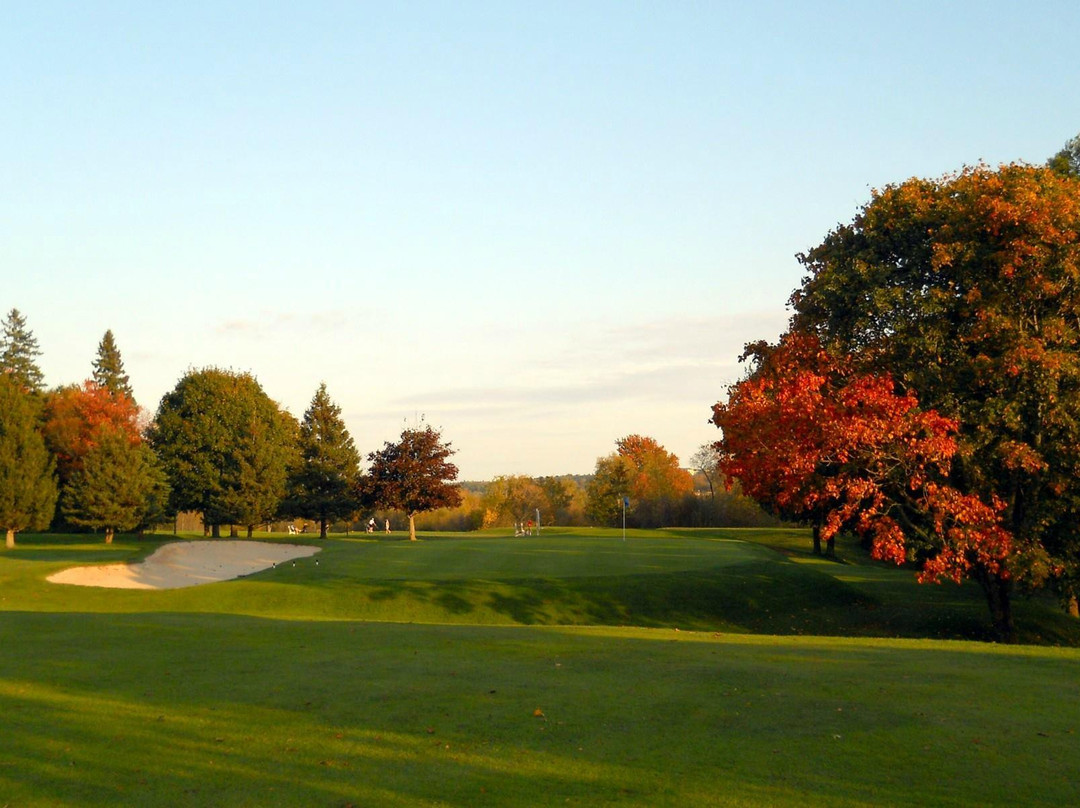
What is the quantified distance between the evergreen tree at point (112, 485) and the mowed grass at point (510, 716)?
33.0 metres

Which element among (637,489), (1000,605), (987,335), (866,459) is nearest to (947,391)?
(987,335)

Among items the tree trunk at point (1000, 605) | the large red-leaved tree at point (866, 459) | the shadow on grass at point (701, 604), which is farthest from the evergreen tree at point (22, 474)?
the tree trunk at point (1000, 605)

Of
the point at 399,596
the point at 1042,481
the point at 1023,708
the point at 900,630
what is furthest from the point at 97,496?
the point at 1023,708

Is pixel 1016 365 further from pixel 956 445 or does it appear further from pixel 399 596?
pixel 399 596

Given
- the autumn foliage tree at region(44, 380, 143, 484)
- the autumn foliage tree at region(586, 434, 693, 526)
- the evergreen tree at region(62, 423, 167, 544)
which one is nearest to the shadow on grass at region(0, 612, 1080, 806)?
the evergreen tree at region(62, 423, 167, 544)

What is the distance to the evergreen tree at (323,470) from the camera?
63.3 m

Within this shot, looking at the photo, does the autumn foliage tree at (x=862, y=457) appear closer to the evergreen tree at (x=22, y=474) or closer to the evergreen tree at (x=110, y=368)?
the evergreen tree at (x=22, y=474)

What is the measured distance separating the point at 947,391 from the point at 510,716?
17.0m

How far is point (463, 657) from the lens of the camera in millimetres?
14641

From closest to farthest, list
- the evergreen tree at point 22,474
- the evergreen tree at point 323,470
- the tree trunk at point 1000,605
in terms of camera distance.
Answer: the tree trunk at point 1000,605, the evergreen tree at point 22,474, the evergreen tree at point 323,470

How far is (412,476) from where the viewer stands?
5909 centimetres

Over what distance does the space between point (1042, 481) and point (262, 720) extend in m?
20.0

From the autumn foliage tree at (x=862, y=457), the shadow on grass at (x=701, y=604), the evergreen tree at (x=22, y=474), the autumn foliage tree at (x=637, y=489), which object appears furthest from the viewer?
the autumn foliage tree at (x=637, y=489)

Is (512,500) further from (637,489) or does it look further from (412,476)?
(412,476)
